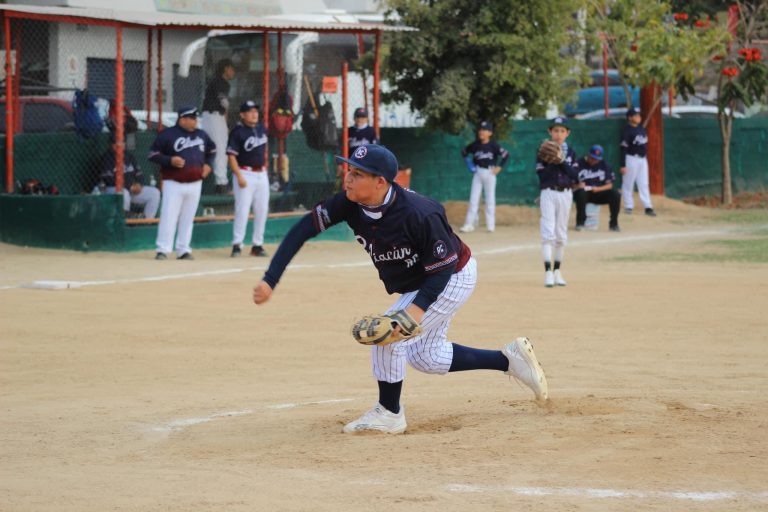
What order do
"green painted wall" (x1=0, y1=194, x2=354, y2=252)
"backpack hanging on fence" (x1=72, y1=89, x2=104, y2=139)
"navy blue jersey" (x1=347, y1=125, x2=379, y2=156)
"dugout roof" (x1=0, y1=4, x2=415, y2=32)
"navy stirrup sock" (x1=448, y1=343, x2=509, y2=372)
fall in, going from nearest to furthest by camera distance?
"navy stirrup sock" (x1=448, y1=343, x2=509, y2=372), "dugout roof" (x1=0, y1=4, x2=415, y2=32), "green painted wall" (x1=0, y1=194, x2=354, y2=252), "backpack hanging on fence" (x1=72, y1=89, x2=104, y2=139), "navy blue jersey" (x1=347, y1=125, x2=379, y2=156)

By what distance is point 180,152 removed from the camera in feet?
55.7

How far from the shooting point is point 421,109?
2292 cm

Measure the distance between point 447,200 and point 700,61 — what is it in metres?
5.58

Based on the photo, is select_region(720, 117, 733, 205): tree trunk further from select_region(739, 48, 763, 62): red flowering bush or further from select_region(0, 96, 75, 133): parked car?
select_region(0, 96, 75, 133): parked car

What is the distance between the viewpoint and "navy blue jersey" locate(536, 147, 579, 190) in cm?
1420

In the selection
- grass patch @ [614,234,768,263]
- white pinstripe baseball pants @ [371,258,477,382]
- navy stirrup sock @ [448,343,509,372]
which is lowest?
grass patch @ [614,234,768,263]

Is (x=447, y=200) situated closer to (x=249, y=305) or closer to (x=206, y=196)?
(x=206, y=196)

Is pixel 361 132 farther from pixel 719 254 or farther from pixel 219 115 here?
pixel 719 254

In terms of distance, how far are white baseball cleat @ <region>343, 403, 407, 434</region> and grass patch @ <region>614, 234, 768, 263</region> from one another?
11074 mm

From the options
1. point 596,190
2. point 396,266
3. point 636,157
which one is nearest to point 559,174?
point 396,266

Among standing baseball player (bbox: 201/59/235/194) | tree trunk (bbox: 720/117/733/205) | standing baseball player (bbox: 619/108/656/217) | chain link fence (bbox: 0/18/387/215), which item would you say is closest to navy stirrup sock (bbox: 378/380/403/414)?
chain link fence (bbox: 0/18/387/215)

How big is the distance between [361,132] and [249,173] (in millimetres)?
3152

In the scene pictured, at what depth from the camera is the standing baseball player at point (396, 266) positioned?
6.75 meters

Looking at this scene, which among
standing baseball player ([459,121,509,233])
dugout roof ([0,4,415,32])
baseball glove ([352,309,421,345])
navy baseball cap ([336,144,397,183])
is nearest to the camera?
baseball glove ([352,309,421,345])
